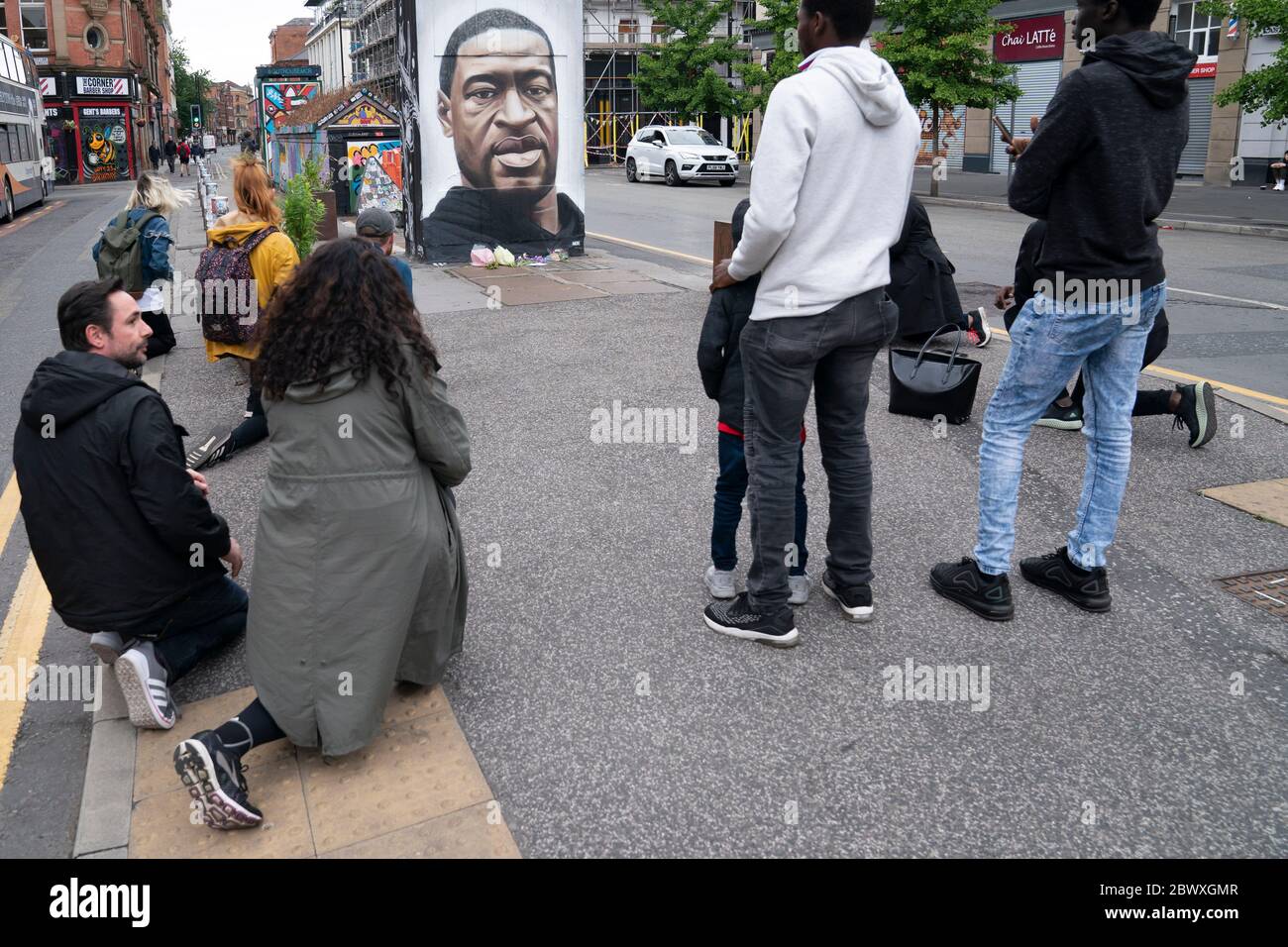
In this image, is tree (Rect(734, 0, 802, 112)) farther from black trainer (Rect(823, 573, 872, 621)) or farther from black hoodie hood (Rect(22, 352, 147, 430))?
black hoodie hood (Rect(22, 352, 147, 430))

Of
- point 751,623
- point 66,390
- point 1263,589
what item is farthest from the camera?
point 1263,589

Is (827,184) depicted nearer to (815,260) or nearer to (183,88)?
(815,260)

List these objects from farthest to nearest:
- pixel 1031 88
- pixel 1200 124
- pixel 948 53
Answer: pixel 1031 88 → pixel 1200 124 → pixel 948 53

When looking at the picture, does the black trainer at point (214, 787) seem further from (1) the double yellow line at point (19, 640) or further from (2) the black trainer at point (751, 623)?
(2) the black trainer at point (751, 623)

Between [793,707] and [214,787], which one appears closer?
[214,787]

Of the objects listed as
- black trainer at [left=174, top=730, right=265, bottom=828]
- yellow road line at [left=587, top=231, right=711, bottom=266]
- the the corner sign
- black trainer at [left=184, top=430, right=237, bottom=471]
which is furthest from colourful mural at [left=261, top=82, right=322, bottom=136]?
black trainer at [left=174, top=730, right=265, bottom=828]

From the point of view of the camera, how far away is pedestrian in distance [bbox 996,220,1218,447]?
214 inches

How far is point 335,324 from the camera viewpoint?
9.68 ft

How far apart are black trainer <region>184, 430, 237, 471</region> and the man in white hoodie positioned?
3475mm

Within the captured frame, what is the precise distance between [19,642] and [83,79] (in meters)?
Answer: 48.5

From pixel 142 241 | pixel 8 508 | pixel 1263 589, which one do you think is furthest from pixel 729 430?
pixel 142 241

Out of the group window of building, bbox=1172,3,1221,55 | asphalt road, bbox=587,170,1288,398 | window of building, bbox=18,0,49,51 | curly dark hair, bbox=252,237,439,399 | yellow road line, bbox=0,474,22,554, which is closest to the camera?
curly dark hair, bbox=252,237,439,399

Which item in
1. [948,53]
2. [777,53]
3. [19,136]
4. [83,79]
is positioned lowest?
[19,136]

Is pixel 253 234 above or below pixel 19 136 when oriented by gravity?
below
